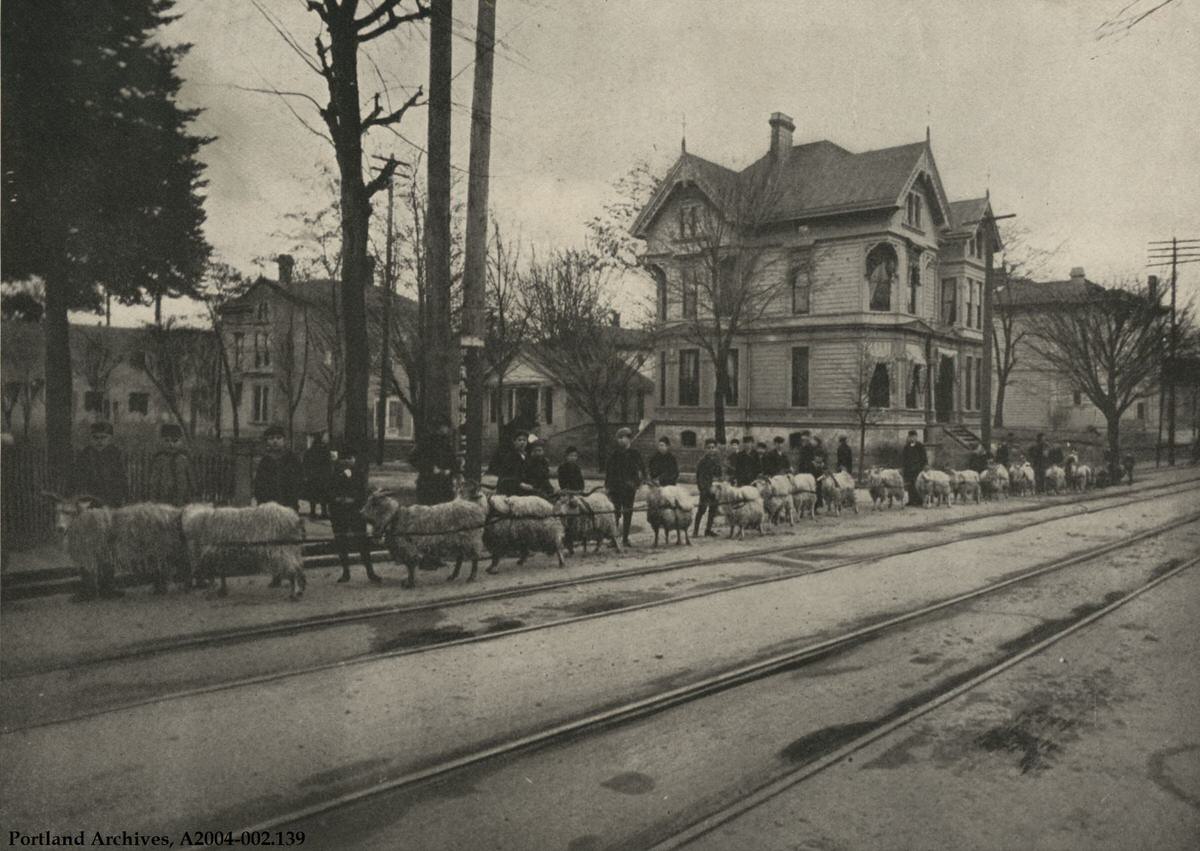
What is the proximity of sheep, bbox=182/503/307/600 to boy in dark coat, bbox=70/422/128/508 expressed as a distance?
68 cm

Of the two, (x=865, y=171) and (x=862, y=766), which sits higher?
(x=865, y=171)

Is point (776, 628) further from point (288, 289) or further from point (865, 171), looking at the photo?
point (865, 171)

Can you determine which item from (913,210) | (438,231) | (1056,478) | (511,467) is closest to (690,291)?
(1056,478)

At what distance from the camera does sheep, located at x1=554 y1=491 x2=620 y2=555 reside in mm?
12414

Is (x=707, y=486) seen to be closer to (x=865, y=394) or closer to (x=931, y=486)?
(x=931, y=486)

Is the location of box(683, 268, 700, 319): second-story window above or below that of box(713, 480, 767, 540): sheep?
above

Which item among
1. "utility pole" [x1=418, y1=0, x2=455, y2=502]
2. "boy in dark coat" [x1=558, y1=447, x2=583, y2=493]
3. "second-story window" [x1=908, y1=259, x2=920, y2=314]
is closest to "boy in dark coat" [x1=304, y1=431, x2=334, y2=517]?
"utility pole" [x1=418, y1=0, x2=455, y2=502]

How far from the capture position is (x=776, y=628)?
26.1ft

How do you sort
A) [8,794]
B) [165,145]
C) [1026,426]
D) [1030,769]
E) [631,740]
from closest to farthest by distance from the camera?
[8,794] < [1030,769] < [631,740] < [165,145] < [1026,426]

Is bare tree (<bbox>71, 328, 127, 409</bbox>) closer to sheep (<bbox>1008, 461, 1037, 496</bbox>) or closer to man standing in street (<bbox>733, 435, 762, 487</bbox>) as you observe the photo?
man standing in street (<bbox>733, 435, 762, 487</bbox>)

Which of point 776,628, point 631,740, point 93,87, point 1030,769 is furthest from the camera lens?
point 776,628

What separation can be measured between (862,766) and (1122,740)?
168 centimetres

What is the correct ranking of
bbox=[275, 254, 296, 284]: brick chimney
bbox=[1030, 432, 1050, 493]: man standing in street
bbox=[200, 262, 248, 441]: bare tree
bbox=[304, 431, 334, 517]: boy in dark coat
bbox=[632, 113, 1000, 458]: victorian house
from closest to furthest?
bbox=[200, 262, 248, 441]: bare tree < bbox=[275, 254, 296, 284]: brick chimney < bbox=[304, 431, 334, 517]: boy in dark coat < bbox=[1030, 432, 1050, 493]: man standing in street < bbox=[632, 113, 1000, 458]: victorian house

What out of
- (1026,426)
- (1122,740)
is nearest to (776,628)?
(1122,740)
